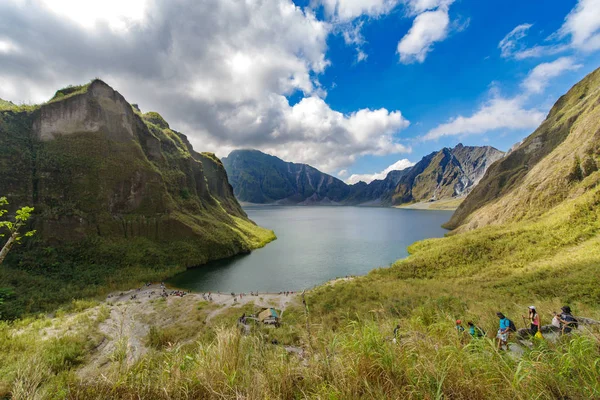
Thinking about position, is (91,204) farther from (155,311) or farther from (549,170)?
(549,170)

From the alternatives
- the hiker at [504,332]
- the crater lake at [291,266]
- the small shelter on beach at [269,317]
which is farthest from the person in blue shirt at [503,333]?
the crater lake at [291,266]

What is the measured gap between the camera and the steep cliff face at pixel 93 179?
41594 mm

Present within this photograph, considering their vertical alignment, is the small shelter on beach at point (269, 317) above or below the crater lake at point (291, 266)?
above

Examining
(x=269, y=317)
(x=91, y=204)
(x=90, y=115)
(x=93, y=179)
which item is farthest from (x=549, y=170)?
(x=90, y=115)

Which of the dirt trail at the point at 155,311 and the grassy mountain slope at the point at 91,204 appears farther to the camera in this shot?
the grassy mountain slope at the point at 91,204

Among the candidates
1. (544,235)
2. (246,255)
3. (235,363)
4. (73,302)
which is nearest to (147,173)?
Result: (246,255)

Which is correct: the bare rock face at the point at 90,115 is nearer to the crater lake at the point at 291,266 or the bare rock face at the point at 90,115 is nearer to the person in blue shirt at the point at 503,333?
the crater lake at the point at 291,266

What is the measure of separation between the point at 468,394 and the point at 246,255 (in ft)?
188

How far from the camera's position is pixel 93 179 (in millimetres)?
47625

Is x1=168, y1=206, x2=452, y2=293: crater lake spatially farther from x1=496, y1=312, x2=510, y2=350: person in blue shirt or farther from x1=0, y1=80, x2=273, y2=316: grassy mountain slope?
x1=496, y1=312, x2=510, y2=350: person in blue shirt

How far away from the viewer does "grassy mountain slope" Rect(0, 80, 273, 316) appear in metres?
35.6

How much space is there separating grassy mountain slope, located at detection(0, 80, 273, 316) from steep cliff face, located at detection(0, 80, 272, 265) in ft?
0.48

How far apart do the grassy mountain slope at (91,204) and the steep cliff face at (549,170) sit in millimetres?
58528

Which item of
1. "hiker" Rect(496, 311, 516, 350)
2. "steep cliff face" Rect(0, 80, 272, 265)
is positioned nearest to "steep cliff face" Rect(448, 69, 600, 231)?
"hiker" Rect(496, 311, 516, 350)
